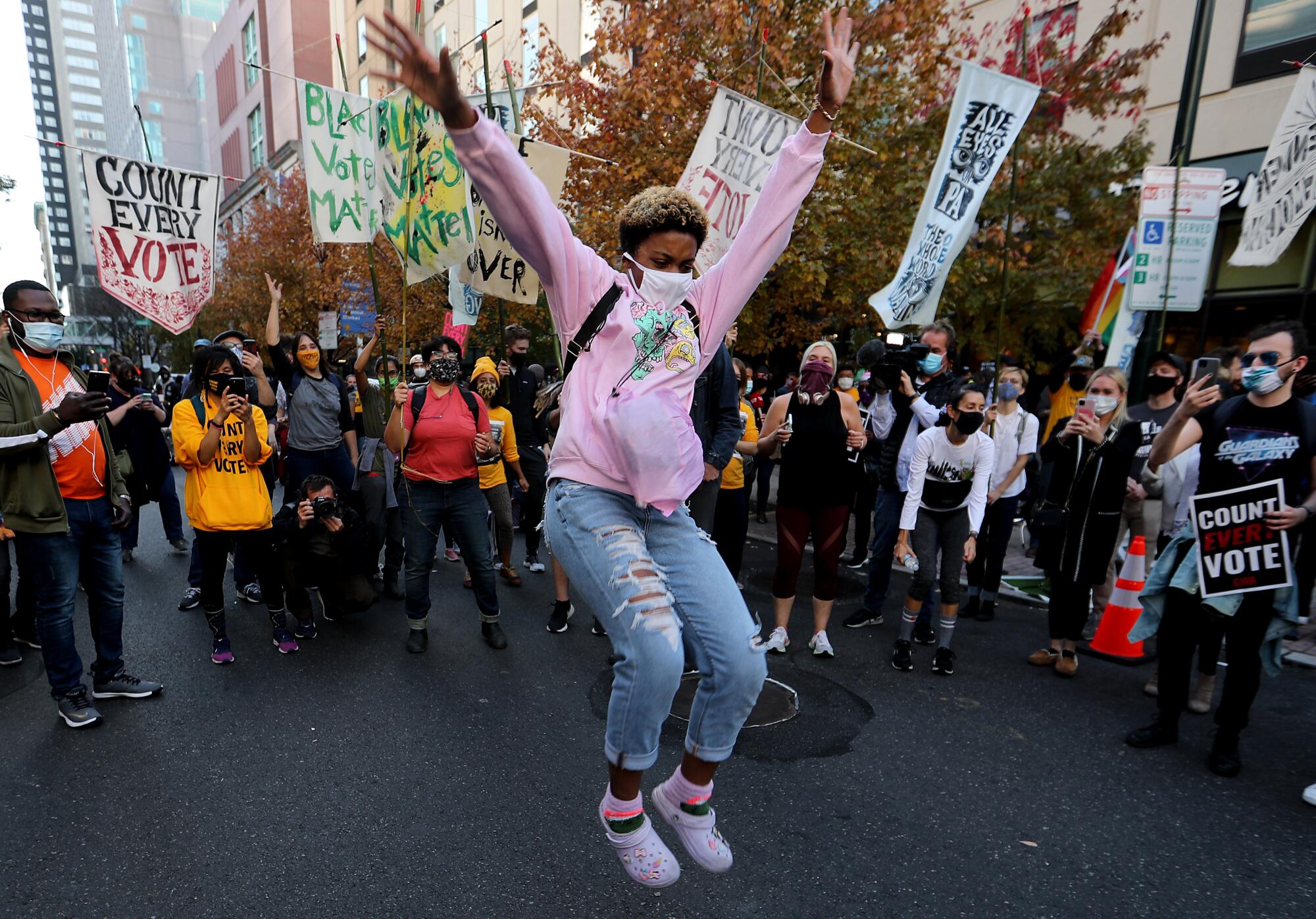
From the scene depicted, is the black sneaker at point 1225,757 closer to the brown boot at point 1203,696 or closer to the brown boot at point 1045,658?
the brown boot at point 1203,696

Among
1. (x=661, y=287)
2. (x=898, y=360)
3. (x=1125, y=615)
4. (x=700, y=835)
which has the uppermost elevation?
(x=661, y=287)

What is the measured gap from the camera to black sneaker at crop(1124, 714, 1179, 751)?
12.8ft

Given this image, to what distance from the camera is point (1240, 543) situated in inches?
143

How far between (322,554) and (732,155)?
4569 millimetres

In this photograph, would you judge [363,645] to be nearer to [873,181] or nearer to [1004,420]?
[1004,420]

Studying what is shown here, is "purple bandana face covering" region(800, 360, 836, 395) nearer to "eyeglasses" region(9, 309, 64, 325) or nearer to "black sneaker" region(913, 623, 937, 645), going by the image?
"black sneaker" region(913, 623, 937, 645)

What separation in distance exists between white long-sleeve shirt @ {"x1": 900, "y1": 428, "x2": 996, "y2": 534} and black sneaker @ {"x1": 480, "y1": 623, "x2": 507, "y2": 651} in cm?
283

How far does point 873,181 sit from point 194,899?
10.7 metres

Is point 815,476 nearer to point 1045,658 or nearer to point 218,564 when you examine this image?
point 1045,658

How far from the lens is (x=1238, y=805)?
3.36 meters

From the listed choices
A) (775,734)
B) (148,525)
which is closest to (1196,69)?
(775,734)

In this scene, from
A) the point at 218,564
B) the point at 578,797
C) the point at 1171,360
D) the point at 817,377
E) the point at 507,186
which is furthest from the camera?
the point at 1171,360

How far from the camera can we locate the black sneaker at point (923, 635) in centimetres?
545

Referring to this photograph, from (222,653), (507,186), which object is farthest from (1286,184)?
(222,653)
